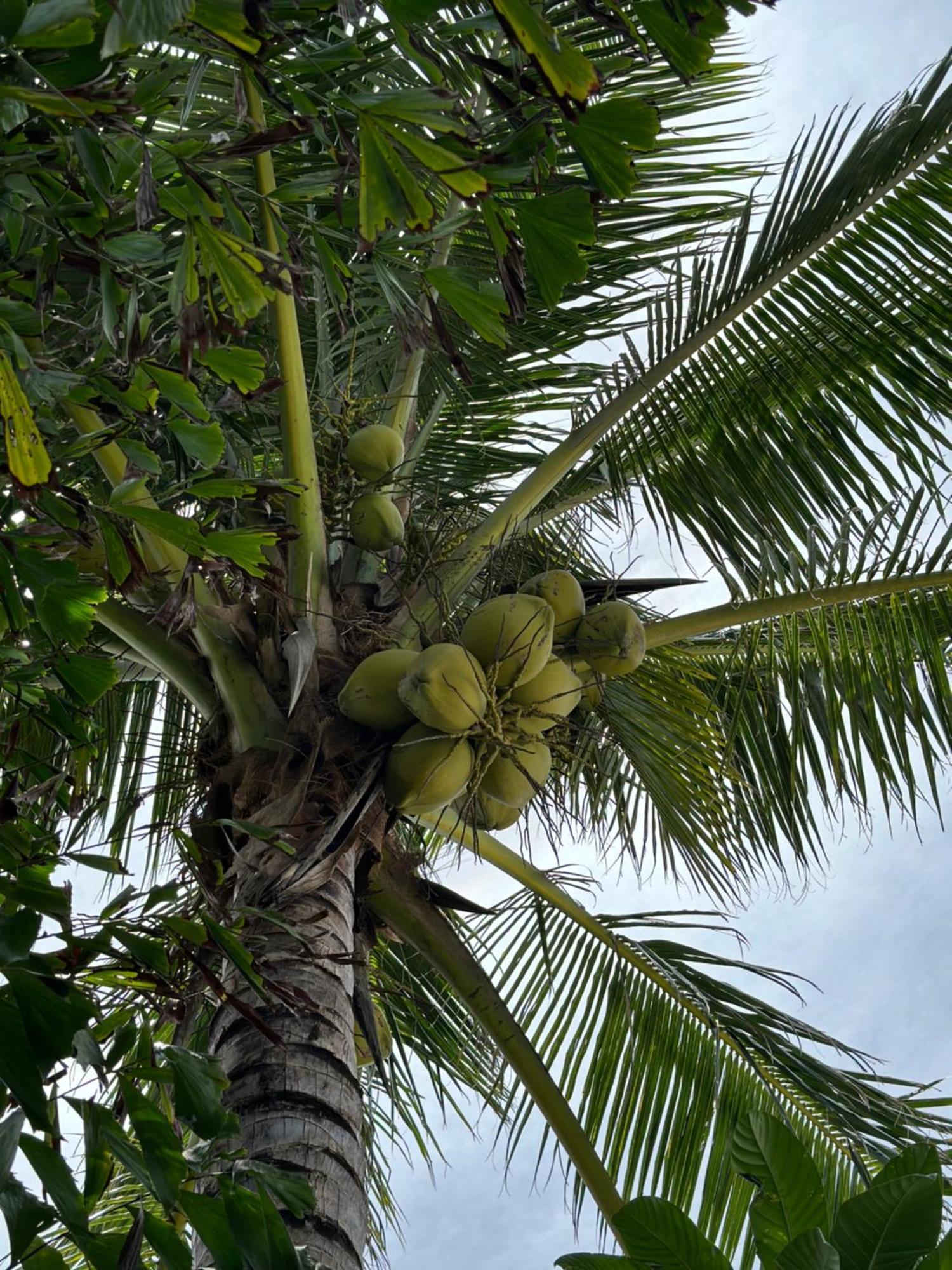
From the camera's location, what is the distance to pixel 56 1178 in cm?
92

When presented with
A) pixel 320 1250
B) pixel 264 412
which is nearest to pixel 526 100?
pixel 320 1250

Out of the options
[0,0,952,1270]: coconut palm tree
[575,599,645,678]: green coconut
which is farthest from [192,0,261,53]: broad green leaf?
[575,599,645,678]: green coconut

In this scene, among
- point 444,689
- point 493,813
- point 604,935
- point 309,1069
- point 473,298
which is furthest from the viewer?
point 604,935

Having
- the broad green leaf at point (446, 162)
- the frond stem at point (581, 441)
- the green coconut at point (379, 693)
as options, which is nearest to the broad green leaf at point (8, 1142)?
the broad green leaf at point (446, 162)

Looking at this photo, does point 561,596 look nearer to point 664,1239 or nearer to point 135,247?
point 135,247

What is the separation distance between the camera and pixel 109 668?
63.2 inches

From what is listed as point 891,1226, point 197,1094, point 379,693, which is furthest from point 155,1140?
point 379,693

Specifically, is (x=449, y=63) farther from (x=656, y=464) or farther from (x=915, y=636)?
(x=915, y=636)

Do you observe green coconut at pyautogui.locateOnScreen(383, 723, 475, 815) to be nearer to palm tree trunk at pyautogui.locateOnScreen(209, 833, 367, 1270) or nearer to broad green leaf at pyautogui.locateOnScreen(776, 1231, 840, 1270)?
palm tree trunk at pyautogui.locateOnScreen(209, 833, 367, 1270)

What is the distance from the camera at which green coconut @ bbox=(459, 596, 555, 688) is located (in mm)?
2246

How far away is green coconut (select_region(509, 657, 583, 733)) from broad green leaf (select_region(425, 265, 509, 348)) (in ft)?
2.82

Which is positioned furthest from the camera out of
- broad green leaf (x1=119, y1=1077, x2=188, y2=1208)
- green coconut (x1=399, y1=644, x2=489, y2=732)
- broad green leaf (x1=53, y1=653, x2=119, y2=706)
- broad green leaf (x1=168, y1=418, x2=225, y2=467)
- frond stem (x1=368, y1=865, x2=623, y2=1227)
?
frond stem (x1=368, y1=865, x2=623, y2=1227)

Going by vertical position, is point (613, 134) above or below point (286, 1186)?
above

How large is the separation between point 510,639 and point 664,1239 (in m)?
1.43
